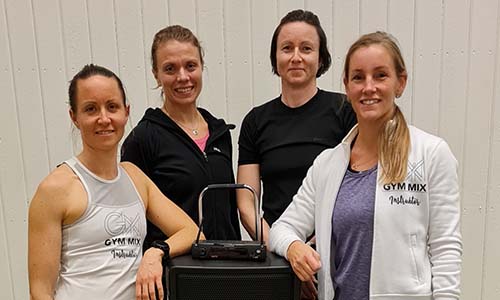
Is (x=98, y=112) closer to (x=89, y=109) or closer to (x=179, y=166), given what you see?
(x=89, y=109)

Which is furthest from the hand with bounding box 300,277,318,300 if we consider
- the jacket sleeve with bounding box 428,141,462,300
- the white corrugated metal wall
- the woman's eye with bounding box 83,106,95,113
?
the white corrugated metal wall

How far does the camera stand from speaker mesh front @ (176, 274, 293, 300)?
94cm

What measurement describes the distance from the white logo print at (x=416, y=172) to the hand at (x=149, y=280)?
0.57m

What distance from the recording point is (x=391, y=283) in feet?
3.02

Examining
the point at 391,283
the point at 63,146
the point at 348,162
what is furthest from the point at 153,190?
the point at 63,146

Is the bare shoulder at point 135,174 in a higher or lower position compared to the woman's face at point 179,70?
lower

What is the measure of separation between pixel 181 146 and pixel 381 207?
1.87 feet

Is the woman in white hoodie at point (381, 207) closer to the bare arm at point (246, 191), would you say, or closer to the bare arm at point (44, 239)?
the bare arm at point (246, 191)

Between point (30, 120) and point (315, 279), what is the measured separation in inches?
56.4

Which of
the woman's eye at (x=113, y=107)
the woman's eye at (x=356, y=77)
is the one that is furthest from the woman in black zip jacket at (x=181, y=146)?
the woman's eye at (x=356, y=77)

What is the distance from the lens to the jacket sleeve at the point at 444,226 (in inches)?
35.4

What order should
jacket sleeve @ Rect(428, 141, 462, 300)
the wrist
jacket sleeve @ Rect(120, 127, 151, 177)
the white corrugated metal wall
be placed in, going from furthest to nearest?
→ the white corrugated metal wall → jacket sleeve @ Rect(120, 127, 151, 177) → the wrist → jacket sleeve @ Rect(428, 141, 462, 300)

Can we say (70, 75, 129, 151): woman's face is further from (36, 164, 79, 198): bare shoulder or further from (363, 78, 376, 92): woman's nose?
(363, 78, 376, 92): woman's nose

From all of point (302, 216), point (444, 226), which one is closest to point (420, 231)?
point (444, 226)
